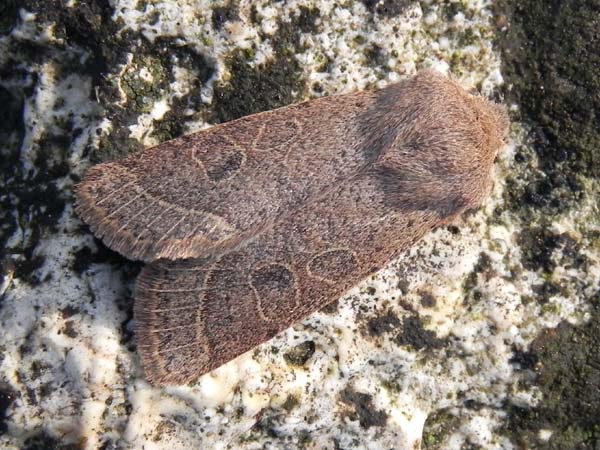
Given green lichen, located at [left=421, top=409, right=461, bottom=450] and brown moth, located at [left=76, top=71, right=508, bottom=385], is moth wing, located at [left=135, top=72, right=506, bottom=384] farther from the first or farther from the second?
green lichen, located at [left=421, top=409, right=461, bottom=450]

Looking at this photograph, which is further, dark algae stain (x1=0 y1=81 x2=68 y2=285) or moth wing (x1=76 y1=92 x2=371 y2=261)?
dark algae stain (x1=0 y1=81 x2=68 y2=285)

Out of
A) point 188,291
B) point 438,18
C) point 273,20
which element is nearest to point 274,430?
point 188,291

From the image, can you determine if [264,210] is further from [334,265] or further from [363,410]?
[363,410]

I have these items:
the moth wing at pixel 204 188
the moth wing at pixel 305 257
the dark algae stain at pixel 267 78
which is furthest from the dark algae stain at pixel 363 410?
the dark algae stain at pixel 267 78

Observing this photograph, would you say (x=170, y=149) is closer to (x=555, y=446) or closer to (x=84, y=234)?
(x=84, y=234)

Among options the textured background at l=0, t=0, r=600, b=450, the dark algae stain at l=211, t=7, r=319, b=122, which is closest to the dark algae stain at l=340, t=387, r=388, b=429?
the textured background at l=0, t=0, r=600, b=450

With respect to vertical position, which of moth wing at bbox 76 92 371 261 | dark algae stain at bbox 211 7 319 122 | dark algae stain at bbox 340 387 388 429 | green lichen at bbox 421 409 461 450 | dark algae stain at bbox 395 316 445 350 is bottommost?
green lichen at bbox 421 409 461 450
